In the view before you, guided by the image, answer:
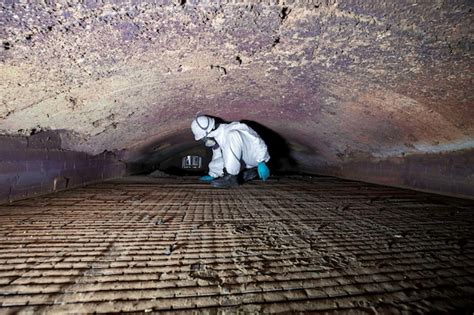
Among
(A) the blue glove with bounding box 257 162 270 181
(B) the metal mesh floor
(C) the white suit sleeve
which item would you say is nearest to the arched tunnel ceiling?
(B) the metal mesh floor

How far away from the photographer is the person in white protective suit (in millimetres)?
2873

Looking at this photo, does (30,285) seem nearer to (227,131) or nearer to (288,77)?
(288,77)

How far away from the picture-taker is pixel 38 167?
2.00 metres

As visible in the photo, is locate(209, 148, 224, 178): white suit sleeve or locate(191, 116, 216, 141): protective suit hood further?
locate(209, 148, 224, 178): white suit sleeve

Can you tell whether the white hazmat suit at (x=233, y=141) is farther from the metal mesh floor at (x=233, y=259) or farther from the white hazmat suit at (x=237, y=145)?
the metal mesh floor at (x=233, y=259)

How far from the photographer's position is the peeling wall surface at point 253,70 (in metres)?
1.08

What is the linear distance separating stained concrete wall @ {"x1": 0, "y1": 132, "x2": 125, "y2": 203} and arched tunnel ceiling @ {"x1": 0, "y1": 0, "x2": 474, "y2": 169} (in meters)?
0.12

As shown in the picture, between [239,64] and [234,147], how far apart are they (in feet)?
4.50

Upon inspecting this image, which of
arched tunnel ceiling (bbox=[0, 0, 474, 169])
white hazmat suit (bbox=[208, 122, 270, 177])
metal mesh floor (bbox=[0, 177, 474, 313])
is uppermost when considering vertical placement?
arched tunnel ceiling (bbox=[0, 0, 474, 169])

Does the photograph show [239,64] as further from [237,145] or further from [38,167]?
[38,167]

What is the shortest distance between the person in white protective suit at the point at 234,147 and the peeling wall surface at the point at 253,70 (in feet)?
1.02

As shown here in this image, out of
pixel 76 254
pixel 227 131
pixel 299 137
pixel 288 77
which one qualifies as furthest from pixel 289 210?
pixel 299 137

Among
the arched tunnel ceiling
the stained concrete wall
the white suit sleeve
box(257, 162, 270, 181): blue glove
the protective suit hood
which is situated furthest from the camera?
the white suit sleeve

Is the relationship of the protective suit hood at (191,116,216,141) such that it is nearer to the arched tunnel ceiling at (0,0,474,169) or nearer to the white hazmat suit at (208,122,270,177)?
the white hazmat suit at (208,122,270,177)
